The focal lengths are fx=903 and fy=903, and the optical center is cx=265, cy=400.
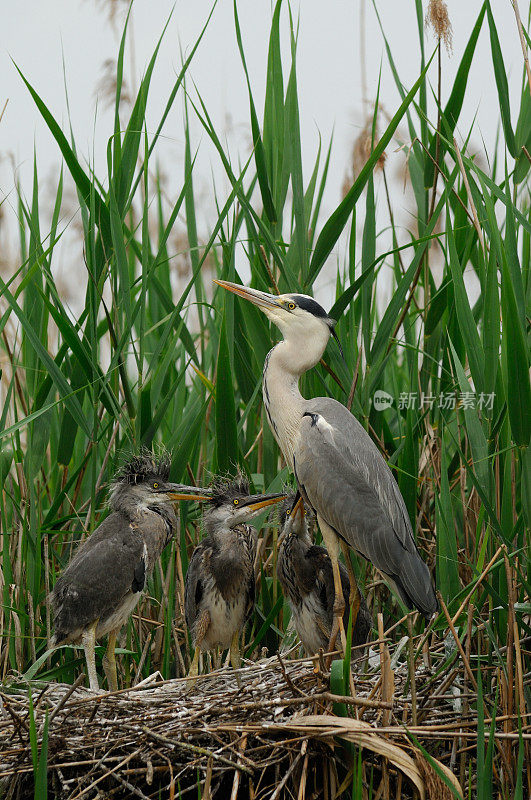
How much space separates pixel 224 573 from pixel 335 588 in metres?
0.52

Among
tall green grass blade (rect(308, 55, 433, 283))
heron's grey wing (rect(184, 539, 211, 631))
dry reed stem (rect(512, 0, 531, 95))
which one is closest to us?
dry reed stem (rect(512, 0, 531, 95))

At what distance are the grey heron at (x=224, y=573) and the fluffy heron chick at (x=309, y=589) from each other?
6.2 inches

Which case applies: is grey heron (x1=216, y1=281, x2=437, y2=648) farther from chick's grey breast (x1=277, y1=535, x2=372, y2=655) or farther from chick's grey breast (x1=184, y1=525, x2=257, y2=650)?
chick's grey breast (x1=184, y1=525, x2=257, y2=650)

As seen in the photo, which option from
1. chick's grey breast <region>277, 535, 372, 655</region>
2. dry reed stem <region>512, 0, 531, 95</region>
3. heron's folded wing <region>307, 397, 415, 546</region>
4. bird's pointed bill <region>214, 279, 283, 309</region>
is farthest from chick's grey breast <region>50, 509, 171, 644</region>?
dry reed stem <region>512, 0, 531, 95</region>

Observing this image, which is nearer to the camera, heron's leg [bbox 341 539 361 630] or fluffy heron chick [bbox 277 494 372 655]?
heron's leg [bbox 341 539 361 630]

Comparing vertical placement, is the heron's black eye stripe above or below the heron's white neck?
above

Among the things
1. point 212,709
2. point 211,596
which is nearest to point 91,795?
point 212,709

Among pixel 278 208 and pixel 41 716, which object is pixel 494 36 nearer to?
pixel 278 208

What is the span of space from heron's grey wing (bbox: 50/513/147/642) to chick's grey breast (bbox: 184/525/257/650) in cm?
25

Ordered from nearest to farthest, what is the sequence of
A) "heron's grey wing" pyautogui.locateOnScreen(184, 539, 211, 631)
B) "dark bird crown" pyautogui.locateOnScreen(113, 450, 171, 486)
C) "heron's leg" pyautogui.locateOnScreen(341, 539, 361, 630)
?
"heron's leg" pyautogui.locateOnScreen(341, 539, 361, 630), "heron's grey wing" pyautogui.locateOnScreen(184, 539, 211, 631), "dark bird crown" pyautogui.locateOnScreen(113, 450, 171, 486)

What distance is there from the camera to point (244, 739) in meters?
2.99

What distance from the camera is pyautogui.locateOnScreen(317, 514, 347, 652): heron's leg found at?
3342 mm

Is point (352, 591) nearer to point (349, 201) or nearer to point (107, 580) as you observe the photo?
point (107, 580)

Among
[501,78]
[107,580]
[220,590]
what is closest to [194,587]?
[220,590]
